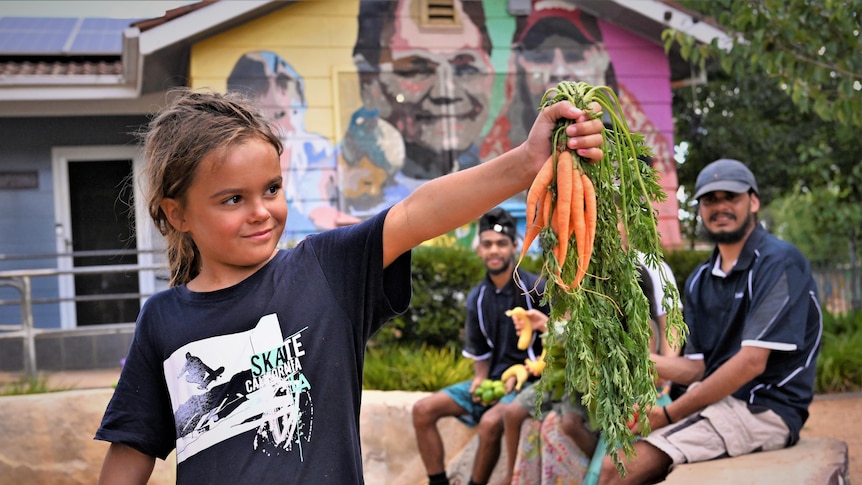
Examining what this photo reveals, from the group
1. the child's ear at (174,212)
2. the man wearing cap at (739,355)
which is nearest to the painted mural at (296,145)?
the man wearing cap at (739,355)

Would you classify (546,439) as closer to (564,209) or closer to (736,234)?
(736,234)

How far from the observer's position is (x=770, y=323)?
176 inches

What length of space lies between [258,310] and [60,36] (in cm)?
1232

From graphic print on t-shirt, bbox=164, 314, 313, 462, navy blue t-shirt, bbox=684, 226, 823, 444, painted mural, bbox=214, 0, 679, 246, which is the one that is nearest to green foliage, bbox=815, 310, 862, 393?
painted mural, bbox=214, 0, 679, 246

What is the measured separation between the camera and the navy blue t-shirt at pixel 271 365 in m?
2.22

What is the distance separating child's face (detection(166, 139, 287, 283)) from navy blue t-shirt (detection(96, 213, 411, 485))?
88mm

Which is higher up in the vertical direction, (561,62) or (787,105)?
(561,62)

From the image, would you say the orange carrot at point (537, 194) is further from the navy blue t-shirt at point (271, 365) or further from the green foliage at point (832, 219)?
the green foliage at point (832, 219)

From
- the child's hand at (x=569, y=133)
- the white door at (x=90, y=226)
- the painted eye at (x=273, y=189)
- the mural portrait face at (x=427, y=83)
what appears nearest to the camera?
the child's hand at (x=569, y=133)

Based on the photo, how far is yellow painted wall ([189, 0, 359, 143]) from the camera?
10547mm

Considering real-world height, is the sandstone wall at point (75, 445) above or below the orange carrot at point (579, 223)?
below

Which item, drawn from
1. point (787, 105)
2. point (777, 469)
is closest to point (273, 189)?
point (777, 469)

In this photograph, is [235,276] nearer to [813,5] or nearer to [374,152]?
[813,5]

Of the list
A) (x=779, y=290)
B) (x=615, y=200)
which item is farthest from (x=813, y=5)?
(x=615, y=200)
